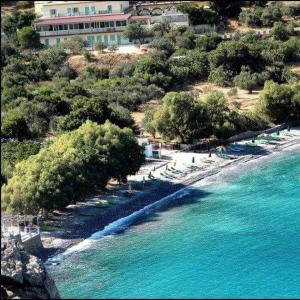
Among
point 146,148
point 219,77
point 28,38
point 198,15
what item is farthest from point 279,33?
point 146,148

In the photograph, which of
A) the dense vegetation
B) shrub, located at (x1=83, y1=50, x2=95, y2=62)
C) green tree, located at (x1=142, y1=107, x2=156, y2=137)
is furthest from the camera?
shrub, located at (x1=83, y1=50, x2=95, y2=62)

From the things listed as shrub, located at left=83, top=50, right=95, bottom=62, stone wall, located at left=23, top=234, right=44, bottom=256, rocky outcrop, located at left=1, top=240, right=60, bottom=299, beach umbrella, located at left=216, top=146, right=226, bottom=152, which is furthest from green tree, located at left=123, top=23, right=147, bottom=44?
rocky outcrop, located at left=1, top=240, right=60, bottom=299

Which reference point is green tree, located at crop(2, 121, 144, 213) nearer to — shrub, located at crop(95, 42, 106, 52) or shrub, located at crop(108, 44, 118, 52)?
shrub, located at crop(108, 44, 118, 52)

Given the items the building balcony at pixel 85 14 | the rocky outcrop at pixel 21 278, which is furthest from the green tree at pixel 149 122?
the rocky outcrop at pixel 21 278

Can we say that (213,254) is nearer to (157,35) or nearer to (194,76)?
(194,76)

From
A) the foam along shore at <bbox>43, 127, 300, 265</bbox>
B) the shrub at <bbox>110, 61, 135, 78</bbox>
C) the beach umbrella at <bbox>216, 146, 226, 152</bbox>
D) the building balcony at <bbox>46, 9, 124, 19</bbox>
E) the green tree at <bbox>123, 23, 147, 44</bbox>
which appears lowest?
the foam along shore at <bbox>43, 127, 300, 265</bbox>

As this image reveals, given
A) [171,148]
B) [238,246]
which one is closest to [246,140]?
[171,148]

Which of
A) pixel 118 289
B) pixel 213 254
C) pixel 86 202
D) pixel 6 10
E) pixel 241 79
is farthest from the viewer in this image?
pixel 6 10

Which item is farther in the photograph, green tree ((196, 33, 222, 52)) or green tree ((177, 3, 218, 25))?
green tree ((177, 3, 218, 25))
